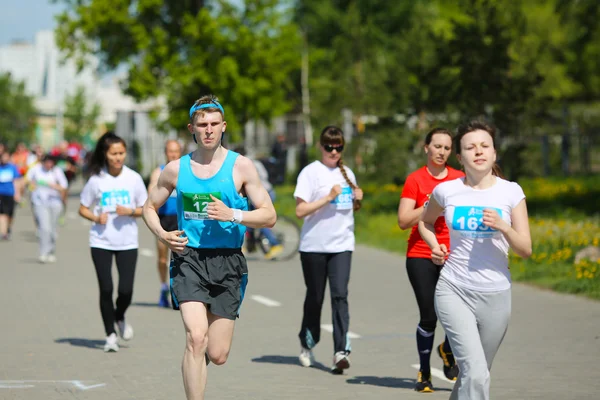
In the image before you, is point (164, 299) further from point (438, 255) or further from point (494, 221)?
point (494, 221)

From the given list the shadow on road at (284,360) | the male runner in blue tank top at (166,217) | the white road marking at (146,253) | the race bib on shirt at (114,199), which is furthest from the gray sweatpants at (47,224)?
the shadow on road at (284,360)

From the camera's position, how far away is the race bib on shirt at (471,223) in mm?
5891

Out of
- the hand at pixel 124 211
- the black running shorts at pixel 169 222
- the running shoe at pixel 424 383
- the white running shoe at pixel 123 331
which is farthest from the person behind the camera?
the black running shorts at pixel 169 222

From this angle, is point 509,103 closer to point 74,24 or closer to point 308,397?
point 308,397

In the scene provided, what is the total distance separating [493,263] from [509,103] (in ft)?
63.8

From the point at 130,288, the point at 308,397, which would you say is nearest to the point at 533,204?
the point at 130,288

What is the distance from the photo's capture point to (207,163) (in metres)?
6.21

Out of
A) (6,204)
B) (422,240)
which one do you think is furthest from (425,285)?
(6,204)

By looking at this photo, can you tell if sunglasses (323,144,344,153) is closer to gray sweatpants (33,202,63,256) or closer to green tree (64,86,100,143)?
gray sweatpants (33,202,63,256)

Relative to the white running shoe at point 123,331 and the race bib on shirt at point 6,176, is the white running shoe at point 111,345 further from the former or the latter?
the race bib on shirt at point 6,176

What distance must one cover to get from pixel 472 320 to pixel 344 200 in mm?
3208

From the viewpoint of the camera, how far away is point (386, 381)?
8.13 meters

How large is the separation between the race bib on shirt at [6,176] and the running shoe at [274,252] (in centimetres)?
802

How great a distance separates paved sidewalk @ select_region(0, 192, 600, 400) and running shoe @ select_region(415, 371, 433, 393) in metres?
0.09
